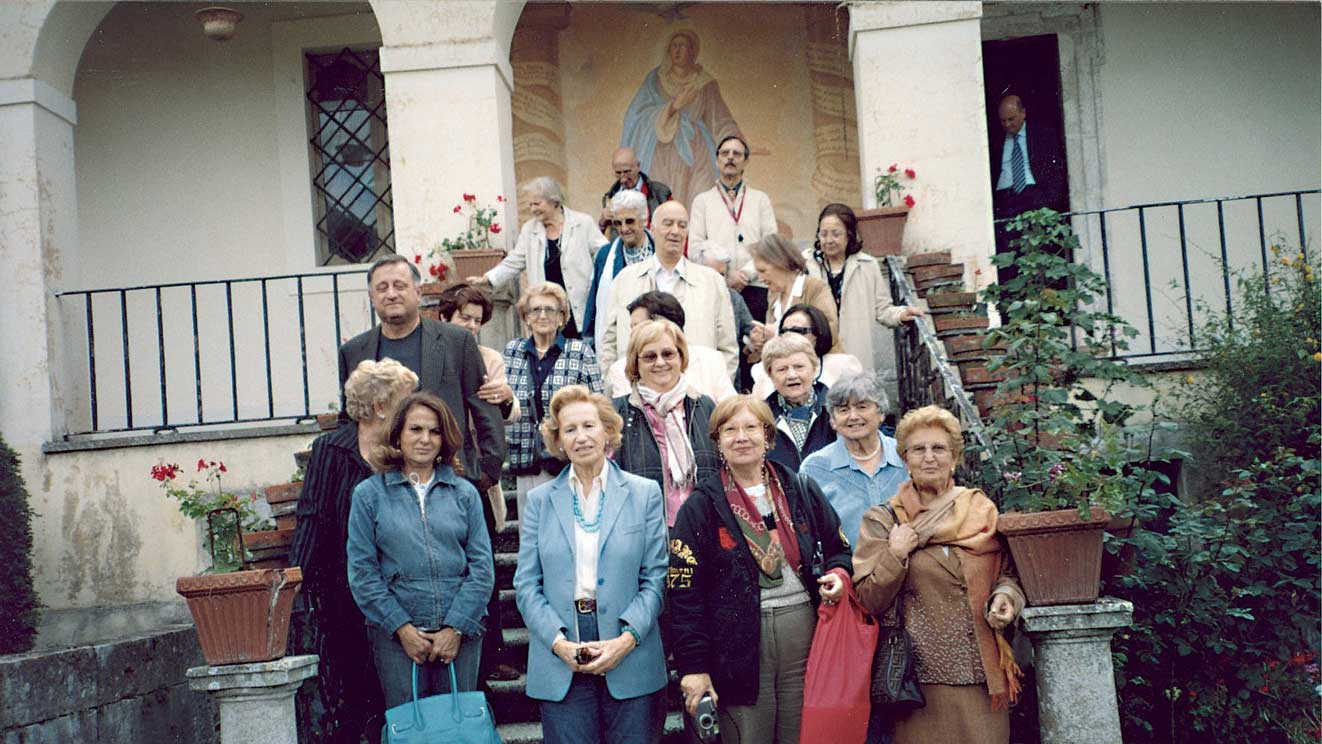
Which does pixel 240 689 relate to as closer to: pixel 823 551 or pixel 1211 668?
pixel 823 551

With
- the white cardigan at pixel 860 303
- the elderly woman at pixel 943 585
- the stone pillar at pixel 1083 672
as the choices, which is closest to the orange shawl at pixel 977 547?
the elderly woman at pixel 943 585

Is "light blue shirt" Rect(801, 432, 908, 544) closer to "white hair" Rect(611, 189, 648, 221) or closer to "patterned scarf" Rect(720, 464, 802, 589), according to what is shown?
"patterned scarf" Rect(720, 464, 802, 589)

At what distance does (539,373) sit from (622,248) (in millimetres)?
1322

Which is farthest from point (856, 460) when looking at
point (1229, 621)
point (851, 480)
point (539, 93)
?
point (539, 93)

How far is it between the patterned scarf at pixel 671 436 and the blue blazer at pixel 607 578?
56 cm

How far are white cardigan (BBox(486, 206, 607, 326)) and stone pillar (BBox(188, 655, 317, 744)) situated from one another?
4.02 meters

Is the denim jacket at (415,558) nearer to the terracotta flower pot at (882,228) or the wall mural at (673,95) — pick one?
the terracotta flower pot at (882,228)

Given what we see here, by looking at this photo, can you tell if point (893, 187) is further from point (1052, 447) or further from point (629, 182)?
point (1052, 447)

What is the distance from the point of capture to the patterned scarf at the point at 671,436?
555 centimetres

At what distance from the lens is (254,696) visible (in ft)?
16.6

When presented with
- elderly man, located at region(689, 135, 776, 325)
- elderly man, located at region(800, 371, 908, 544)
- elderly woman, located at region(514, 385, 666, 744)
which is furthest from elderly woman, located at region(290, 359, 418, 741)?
elderly man, located at region(689, 135, 776, 325)

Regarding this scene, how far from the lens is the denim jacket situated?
4934 millimetres

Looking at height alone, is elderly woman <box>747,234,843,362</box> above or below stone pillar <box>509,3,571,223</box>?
below

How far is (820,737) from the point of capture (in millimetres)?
4430
